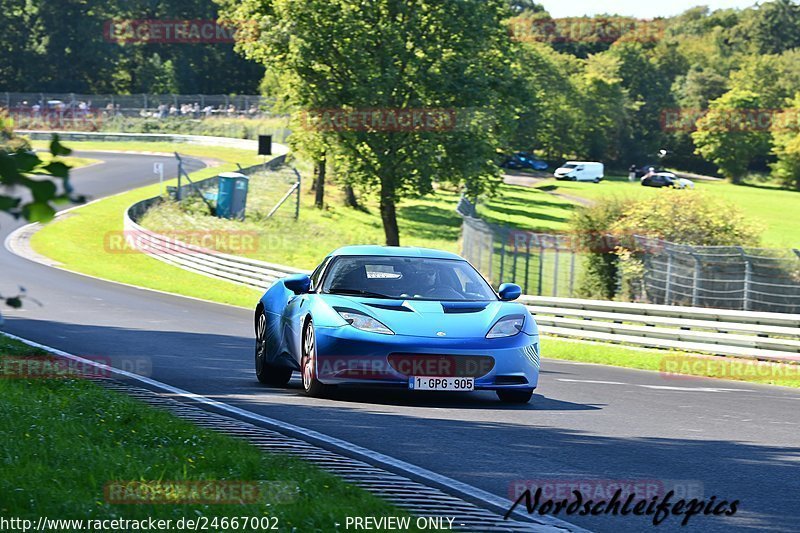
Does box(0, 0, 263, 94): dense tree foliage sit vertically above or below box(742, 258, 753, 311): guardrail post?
above

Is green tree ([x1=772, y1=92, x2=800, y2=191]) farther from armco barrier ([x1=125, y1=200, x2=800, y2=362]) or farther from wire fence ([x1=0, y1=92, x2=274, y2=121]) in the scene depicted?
armco barrier ([x1=125, y1=200, x2=800, y2=362])

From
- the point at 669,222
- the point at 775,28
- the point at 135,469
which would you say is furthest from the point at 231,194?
the point at 775,28

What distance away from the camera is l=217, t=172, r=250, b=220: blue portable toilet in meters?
49.0

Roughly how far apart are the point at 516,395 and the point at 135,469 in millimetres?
5331

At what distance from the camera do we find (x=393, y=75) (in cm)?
3562

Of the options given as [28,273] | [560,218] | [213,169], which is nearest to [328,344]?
[28,273]

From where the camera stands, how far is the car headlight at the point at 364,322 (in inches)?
422

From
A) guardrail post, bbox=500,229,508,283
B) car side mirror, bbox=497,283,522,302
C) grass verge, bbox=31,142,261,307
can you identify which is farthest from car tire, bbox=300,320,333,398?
guardrail post, bbox=500,229,508,283

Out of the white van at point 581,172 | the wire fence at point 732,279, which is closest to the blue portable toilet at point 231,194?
the wire fence at point 732,279

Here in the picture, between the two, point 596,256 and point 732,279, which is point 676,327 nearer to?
point 732,279

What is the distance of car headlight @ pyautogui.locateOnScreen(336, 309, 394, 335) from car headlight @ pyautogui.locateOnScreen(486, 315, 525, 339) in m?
0.91

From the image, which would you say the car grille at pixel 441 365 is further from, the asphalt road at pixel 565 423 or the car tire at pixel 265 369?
the car tire at pixel 265 369

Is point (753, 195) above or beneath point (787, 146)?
beneath

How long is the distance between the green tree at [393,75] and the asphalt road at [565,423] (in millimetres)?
18501
